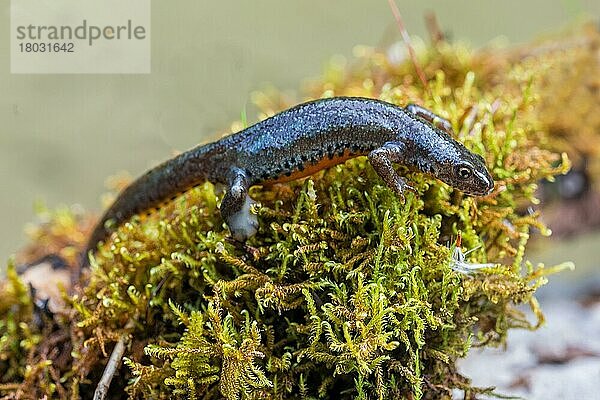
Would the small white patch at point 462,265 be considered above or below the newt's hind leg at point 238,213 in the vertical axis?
below

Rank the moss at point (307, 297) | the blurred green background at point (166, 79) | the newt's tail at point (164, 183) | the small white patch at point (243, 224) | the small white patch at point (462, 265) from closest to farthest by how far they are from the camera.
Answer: the moss at point (307, 297), the small white patch at point (462, 265), the small white patch at point (243, 224), the newt's tail at point (164, 183), the blurred green background at point (166, 79)

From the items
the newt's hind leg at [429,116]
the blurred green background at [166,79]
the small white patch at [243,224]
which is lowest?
the small white patch at [243,224]

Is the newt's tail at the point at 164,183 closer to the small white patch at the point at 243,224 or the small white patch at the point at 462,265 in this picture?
the small white patch at the point at 243,224

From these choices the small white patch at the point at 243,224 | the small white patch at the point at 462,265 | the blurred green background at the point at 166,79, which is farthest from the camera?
the blurred green background at the point at 166,79

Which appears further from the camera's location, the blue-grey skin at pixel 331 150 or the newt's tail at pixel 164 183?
the newt's tail at pixel 164 183

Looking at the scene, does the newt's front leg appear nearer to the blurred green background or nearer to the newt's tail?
the newt's tail

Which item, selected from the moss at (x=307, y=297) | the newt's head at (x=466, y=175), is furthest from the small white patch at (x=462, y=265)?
the newt's head at (x=466, y=175)

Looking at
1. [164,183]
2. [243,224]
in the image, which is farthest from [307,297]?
[164,183]

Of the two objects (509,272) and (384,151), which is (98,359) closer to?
(384,151)
